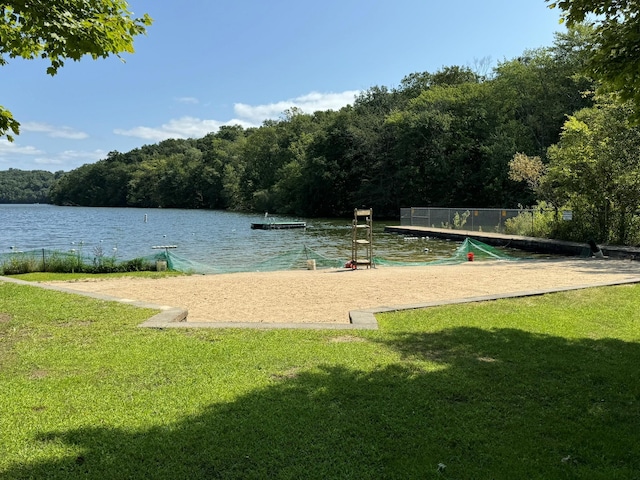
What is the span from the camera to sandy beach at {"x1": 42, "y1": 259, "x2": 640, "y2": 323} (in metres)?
9.32

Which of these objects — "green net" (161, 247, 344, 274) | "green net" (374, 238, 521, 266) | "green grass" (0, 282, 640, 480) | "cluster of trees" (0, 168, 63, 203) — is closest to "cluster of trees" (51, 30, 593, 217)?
"green net" (374, 238, 521, 266)

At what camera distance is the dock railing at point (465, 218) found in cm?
3188

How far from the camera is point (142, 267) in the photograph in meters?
18.4

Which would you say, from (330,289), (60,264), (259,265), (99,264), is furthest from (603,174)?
(60,264)

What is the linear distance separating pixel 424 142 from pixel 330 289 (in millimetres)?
49537

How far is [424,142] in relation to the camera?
58312 mm

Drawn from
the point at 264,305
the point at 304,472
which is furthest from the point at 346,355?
the point at 264,305

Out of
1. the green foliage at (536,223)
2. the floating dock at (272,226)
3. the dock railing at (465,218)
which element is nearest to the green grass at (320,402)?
the green foliage at (536,223)

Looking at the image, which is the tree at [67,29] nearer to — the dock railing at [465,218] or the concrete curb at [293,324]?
the concrete curb at [293,324]

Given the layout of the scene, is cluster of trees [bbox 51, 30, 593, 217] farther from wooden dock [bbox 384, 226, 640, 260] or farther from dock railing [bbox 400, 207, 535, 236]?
wooden dock [bbox 384, 226, 640, 260]

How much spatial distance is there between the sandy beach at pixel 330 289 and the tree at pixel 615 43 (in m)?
5.09

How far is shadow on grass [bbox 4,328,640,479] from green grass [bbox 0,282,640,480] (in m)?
0.01

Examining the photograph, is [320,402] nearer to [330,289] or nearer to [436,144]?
[330,289]

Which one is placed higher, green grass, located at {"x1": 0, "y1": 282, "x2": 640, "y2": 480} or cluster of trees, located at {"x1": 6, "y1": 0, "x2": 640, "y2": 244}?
cluster of trees, located at {"x1": 6, "y1": 0, "x2": 640, "y2": 244}
